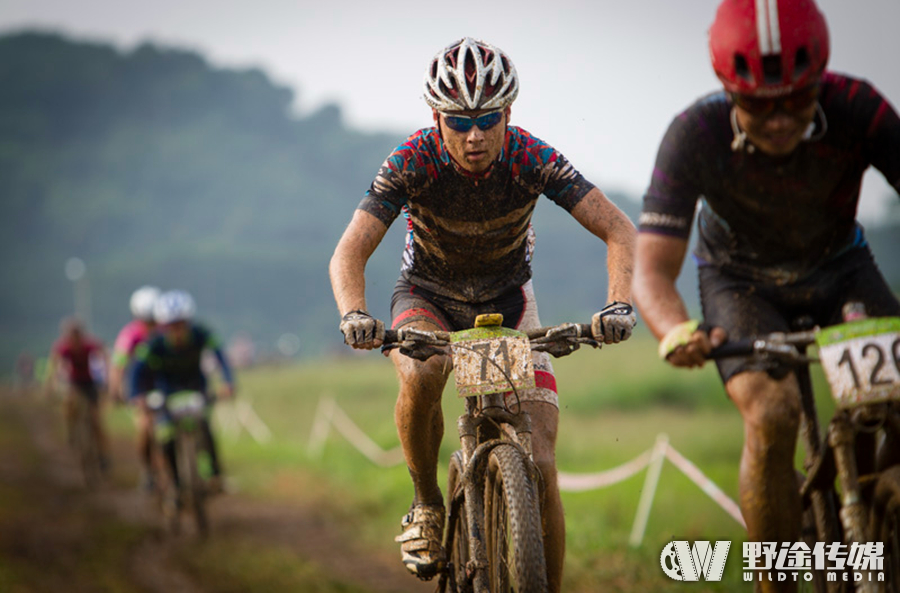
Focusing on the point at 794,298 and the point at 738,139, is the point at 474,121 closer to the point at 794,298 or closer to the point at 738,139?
the point at 738,139

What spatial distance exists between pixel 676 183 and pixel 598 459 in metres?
10.2

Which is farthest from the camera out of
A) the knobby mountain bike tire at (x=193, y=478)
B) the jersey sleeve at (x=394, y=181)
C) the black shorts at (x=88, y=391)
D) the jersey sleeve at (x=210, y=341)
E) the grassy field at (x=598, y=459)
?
the black shorts at (x=88, y=391)

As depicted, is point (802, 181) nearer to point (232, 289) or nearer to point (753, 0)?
point (753, 0)

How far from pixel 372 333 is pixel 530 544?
1.15m

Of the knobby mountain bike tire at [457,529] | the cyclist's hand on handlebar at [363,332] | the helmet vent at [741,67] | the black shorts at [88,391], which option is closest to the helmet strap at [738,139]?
the helmet vent at [741,67]

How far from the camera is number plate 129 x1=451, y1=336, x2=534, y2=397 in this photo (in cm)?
461

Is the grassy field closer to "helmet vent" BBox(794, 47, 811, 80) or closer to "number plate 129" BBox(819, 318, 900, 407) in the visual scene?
"number plate 129" BBox(819, 318, 900, 407)

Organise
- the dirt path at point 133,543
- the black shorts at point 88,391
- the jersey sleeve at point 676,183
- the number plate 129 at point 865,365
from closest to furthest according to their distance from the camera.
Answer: the number plate 129 at point 865,365, the jersey sleeve at point 676,183, the dirt path at point 133,543, the black shorts at point 88,391

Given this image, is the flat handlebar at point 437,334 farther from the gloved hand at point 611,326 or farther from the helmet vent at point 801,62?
the helmet vent at point 801,62

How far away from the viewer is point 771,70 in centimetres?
373

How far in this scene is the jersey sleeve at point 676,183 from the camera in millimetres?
4168

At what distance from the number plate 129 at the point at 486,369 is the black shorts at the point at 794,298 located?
0.88 meters

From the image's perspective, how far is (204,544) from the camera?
11750 millimetres

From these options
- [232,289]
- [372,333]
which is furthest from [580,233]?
[372,333]
